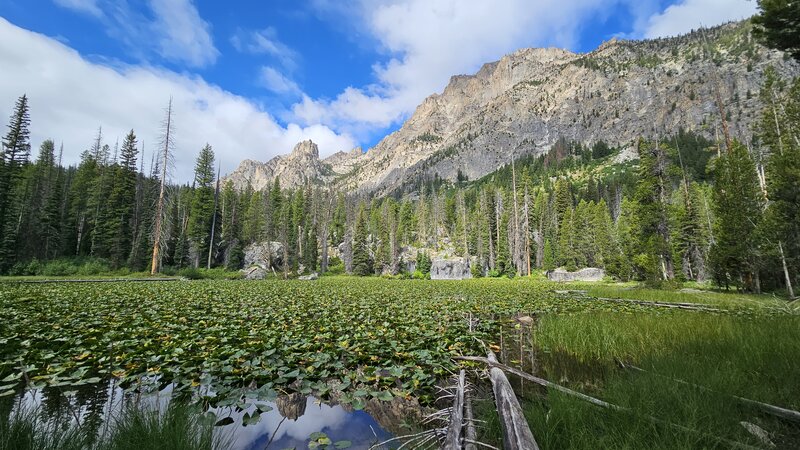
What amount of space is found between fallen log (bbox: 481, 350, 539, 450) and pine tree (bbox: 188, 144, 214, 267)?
54153mm

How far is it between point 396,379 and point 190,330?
5321 mm

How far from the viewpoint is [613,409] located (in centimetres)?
306

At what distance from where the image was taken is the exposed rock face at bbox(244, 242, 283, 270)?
53594 mm

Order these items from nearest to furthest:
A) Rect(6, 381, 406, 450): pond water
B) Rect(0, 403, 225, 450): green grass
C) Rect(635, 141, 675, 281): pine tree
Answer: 1. Rect(0, 403, 225, 450): green grass
2. Rect(6, 381, 406, 450): pond water
3. Rect(635, 141, 675, 281): pine tree

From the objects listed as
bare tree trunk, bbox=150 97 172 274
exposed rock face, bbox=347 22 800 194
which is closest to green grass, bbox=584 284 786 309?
bare tree trunk, bbox=150 97 172 274

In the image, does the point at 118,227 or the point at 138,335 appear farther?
the point at 118,227

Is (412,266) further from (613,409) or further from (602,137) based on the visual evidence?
(602,137)

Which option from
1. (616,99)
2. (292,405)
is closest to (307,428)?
(292,405)

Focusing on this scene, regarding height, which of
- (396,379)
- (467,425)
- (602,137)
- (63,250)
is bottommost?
(396,379)

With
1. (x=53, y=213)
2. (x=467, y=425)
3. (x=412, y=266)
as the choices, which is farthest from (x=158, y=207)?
(x=412, y=266)

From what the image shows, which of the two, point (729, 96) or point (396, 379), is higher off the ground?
point (729, 96)

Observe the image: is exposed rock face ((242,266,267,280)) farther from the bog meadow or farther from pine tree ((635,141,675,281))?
pine tree ((635,141,675,281))

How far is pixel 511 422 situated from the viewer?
2680mm

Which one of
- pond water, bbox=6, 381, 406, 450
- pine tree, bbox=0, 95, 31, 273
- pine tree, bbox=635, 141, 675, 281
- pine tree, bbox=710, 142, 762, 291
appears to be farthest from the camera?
pine tree, bbox=0, 95, 31, 273
